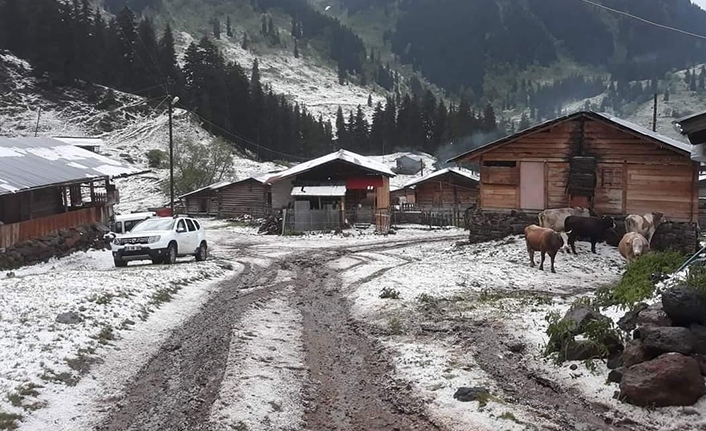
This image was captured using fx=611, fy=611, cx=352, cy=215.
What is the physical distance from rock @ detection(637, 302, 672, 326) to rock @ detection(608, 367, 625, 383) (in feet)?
2.71

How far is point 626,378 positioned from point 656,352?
515 millimetres

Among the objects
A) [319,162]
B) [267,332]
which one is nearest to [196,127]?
[319,162]

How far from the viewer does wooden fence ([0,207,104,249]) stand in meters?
22.5

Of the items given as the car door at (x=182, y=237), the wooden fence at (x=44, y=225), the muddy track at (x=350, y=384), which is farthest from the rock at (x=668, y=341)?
the wooden fence at (x=44, y=225)

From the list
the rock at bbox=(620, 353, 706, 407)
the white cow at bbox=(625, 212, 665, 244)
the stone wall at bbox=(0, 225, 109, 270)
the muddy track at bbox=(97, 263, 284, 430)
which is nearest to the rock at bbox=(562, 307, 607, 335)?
the rock at bbox=(620, 353, 706, 407)

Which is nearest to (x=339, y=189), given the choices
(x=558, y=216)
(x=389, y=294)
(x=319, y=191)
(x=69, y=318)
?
(x=319, y=191)

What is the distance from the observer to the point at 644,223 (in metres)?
22.0

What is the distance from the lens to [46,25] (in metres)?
94.4

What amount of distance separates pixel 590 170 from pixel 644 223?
3.35 metres

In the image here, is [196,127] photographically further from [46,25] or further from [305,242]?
[305,242]

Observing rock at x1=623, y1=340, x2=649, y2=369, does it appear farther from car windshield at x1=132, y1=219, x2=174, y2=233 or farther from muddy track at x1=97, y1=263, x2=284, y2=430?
car windshield at x1=132, y1=219, x2=174, y2=233

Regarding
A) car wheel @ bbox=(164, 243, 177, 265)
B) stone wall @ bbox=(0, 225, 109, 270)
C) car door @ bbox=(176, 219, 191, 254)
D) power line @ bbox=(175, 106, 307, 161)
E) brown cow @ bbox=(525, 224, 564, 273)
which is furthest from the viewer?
power line @ bbox=(175, 106, 307, 161)

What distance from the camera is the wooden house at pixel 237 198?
60.1 metres

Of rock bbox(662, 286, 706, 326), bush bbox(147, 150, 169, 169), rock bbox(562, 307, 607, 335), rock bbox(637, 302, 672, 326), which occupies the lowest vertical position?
rock bbox(562, 307, 607, 335)
